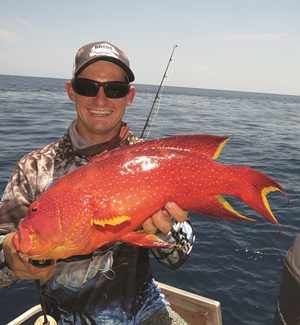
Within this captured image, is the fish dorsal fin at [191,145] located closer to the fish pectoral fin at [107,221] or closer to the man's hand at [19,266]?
the fish pectoral fin at [107,221]

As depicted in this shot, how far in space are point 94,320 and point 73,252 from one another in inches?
48.1

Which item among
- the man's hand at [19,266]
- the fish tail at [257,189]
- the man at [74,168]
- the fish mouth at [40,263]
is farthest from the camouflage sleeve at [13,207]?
the fish tail at [257,189]

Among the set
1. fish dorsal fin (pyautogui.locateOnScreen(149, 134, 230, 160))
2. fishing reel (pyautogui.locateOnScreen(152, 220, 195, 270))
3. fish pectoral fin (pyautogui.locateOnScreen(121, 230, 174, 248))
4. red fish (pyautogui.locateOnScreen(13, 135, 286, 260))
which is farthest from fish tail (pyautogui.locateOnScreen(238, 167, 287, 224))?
fishing reel (pyautogui.locateOnScreen(152, 220, 195, 270))

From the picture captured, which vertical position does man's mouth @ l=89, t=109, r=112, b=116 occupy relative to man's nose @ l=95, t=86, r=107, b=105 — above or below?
below

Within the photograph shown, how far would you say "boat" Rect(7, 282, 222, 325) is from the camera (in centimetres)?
471

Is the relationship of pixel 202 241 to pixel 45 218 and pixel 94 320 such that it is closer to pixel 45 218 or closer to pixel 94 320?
pixel 94 320

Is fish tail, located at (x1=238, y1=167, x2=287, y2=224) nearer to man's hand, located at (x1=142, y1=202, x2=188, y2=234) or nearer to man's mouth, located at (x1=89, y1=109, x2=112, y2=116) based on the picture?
man's hand, located at (x1=142, y1=202, x2=188, y2=234)

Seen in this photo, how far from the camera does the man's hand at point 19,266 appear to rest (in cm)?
262

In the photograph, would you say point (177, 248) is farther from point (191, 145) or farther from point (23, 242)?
point (23, 242)

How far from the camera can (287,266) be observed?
3322 mm

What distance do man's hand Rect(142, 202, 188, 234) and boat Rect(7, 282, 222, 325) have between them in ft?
7.92

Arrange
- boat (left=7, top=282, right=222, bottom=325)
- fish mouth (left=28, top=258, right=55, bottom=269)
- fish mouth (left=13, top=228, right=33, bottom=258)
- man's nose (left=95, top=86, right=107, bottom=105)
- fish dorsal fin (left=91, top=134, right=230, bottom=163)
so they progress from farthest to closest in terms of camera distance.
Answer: boat (left=7, top=282, right=222, bottom=325) < man's nose (left=95, top=86, right=107, bottom=105) < fish dorsal fin (left=91, top=134, right=230, bottom=163) < fish mouth (left=28, top=258, right=55, bottom=269) < fish mouth (left=13, top=228, right=33, bottom=258)

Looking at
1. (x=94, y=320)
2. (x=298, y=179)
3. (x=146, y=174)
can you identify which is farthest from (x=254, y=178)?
(x=298, y=179)

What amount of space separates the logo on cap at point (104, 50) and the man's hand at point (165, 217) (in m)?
1.64
